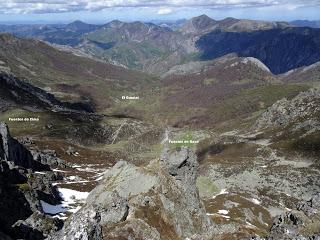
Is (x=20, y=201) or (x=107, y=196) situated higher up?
(x=107, y=196)

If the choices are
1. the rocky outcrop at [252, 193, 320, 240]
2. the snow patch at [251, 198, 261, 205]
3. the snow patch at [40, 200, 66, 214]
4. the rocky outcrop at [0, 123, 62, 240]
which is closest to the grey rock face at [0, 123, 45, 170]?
the rocky outcrop at [0, 123, 62, 240]

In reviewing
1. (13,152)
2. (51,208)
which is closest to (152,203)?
(51,208)

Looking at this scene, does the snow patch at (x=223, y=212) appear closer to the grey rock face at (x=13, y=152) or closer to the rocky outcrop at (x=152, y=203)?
the rocky outcrop at (x=152, y=203)

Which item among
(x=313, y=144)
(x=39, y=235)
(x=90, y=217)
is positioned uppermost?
(x=90, y=217)

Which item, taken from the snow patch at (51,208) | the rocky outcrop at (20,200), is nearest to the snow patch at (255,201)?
the rocky outcrop at (20,200)

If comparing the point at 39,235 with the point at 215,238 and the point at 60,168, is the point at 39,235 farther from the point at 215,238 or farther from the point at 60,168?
the point at 60,168

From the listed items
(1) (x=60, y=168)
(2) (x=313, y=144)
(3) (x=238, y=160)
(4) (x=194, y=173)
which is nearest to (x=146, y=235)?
(4) (x=194, y=173)

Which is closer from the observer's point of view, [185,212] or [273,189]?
[185,212]

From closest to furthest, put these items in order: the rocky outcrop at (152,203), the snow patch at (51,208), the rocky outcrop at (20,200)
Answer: the rocky outcrop at (152,203) < the rocky outcrop at (20,200) < the snow patch at (51,208)

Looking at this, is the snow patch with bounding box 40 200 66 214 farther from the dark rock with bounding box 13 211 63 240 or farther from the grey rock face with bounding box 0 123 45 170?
the dark rock with bounding box 13 211 63 240
